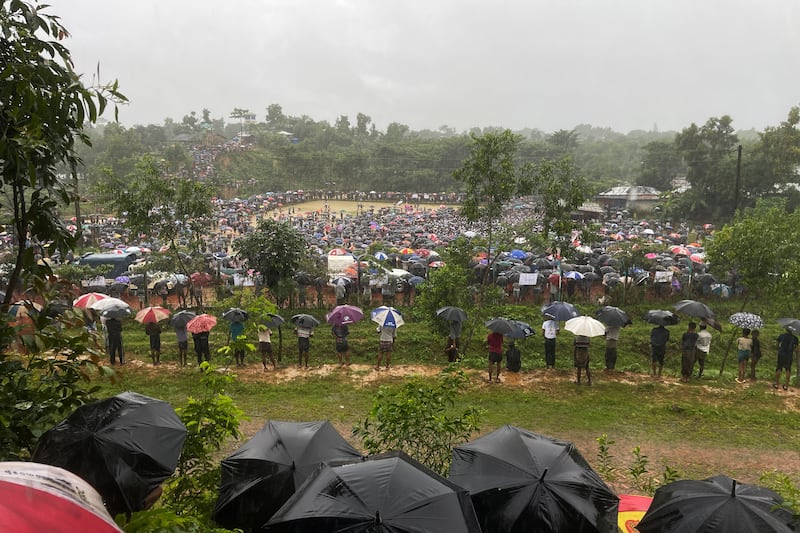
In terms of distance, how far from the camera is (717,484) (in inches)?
156

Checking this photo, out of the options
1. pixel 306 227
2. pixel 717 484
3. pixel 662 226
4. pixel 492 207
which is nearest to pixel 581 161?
pixel 662 226

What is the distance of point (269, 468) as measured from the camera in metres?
4.13

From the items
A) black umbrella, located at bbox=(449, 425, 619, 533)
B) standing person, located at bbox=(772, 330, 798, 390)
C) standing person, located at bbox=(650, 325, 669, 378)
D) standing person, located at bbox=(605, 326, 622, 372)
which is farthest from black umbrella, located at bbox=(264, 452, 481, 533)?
standing person, located at bbox=(772, 330, 798, 390)

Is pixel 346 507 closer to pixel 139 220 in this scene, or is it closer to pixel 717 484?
pixel 717 484

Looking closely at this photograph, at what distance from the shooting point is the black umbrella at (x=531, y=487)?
3604 millimetres

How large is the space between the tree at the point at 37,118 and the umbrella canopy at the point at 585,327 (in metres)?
8.01

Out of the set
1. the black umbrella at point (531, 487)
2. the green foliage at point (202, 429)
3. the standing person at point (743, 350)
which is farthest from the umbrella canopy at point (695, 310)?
the green foliage at point (202, 429)

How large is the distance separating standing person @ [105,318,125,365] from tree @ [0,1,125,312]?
7406 millimetres

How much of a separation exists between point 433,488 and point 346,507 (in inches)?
20.6

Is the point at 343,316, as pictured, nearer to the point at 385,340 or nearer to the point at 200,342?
the point at 385,340

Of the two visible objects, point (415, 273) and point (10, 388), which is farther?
point (415, 273)

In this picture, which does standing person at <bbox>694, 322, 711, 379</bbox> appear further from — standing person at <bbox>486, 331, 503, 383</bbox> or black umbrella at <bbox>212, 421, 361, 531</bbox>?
black umbrella at <bbox>212, 421, 361, 531</bbox>

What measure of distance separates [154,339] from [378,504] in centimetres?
866

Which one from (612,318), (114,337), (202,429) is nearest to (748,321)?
(612,318)
